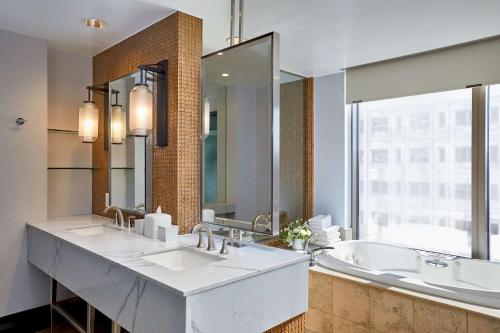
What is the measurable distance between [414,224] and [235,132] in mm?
2257

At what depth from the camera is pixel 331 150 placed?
390cm

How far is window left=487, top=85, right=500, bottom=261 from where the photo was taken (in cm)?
291

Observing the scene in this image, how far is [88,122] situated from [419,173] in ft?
10.1

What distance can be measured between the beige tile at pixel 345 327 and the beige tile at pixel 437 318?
1.26ft

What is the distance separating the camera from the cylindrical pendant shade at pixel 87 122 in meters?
2.86

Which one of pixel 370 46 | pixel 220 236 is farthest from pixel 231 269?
pixel 370 46

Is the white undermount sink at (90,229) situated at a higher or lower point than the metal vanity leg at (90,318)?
higher

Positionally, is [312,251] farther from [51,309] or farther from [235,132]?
[51,309]

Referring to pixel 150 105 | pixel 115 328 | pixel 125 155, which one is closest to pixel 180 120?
pixel 150 105

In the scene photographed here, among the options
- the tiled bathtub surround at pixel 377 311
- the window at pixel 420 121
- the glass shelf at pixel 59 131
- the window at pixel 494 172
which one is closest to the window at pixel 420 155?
the window at pixel 420 121

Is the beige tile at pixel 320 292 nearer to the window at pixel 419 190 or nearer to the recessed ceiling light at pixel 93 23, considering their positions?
the window at pixel 419 190

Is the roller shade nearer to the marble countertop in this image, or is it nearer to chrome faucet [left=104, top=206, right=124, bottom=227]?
the marble countertop

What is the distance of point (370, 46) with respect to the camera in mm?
2938

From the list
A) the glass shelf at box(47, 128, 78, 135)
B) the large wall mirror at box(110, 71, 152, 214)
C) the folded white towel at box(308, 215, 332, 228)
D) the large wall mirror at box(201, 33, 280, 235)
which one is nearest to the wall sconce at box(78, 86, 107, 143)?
the large wall mirror at box(110, 71, 152, 214)
